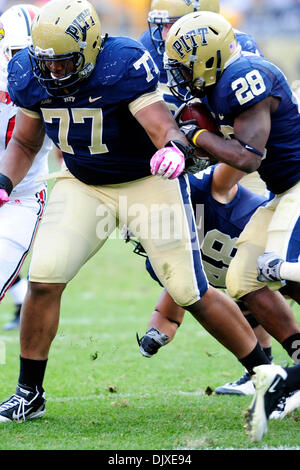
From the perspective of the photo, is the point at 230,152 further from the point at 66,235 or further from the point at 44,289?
the point at 44,289

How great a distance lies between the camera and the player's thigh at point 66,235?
352 cm

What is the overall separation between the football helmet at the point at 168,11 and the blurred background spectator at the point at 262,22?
18105 mm

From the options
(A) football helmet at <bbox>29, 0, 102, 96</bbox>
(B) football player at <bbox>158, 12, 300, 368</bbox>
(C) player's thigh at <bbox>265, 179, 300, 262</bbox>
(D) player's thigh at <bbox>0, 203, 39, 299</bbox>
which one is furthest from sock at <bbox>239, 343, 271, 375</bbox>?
(A) football helmet at <bbox>29, 0, 102, 96</bbox>

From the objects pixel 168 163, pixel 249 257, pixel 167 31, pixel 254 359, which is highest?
pixel 168 163

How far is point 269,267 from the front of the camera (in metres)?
3.37

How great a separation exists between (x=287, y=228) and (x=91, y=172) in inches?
36.9

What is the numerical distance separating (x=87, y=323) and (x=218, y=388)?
226cm

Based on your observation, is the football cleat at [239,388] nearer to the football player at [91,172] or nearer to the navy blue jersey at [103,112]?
the football player at [91,172]

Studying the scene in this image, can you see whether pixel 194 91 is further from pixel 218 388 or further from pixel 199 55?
pixel 218 388

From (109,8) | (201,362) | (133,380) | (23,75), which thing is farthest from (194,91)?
(109,8)

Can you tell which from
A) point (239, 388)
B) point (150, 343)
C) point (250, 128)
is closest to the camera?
point (250, 128)

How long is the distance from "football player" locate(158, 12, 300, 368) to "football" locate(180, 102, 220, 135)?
52 mm

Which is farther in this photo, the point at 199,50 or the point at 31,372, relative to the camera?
the point at 31,372

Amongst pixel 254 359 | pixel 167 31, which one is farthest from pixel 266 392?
pixel 167 31
